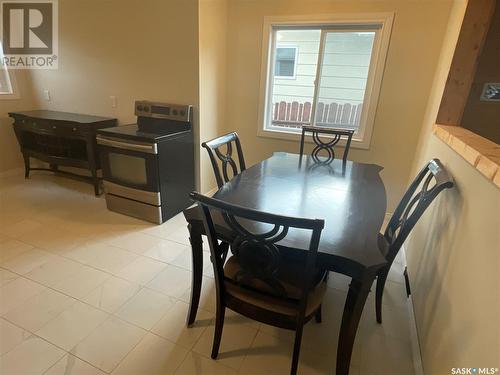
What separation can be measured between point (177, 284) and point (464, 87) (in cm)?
239

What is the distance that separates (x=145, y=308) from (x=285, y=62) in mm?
2733

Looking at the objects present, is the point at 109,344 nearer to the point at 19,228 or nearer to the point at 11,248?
the point at 11,248

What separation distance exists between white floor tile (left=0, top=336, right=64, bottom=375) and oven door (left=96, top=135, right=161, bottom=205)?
4.55ft

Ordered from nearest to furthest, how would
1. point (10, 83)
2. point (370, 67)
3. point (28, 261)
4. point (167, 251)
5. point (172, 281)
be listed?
point (172, 281), point (28, 261), point (167, 251), point (370, 67), point (10, 83)

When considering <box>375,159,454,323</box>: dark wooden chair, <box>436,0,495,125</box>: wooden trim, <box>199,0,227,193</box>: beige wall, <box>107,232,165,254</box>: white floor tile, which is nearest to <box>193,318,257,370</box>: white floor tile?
<box>375,159,454,323</box>: dark wooden chair

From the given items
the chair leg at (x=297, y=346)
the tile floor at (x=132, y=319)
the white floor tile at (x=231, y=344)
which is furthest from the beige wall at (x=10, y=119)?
the chair leg at (x=297, y=346)

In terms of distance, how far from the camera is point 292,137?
3100mm

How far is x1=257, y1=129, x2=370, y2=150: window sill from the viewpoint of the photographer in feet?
9.42

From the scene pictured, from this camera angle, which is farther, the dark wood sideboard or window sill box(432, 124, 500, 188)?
the dark wood sideboard

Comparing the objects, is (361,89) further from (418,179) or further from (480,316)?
(480,316)

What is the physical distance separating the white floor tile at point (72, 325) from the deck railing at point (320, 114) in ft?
8.37

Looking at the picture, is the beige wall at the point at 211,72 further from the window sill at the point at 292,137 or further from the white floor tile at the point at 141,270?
the white floor tile at the point at 141,270

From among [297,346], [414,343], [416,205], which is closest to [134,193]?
[297,346]

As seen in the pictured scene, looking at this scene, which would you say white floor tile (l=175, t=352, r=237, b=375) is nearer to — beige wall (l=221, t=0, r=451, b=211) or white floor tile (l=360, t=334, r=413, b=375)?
white floor tile (l=360, t=334, r=413, b=375)
